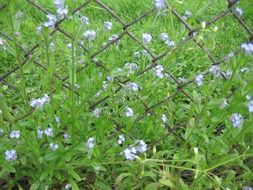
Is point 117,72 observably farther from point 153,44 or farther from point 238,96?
point 153,44

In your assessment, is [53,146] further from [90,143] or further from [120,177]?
[120,177]

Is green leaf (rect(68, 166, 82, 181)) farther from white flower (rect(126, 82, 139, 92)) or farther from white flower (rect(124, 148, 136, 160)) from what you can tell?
white flower (rect(126, 82, 139, 92))

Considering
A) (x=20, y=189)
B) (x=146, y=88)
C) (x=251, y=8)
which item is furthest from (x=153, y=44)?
(x=20, y=189)

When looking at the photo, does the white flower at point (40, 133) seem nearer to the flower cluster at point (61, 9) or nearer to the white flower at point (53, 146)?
the white flower at point (53, 146)

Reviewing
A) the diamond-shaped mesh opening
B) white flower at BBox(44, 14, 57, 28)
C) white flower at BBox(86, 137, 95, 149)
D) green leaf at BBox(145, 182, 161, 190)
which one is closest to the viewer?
white flower at BBox(44, 14, 57, 28)

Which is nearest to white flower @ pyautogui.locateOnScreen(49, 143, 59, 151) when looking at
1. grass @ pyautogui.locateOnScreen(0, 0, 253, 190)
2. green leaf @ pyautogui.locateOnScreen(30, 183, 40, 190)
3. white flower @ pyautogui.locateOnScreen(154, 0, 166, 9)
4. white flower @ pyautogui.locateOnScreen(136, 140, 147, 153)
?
grass @ pyautogui.locateOnScreen(0, 0, 253, 190)

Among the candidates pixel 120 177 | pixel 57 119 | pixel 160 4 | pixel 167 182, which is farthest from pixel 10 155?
pixel 160 4
